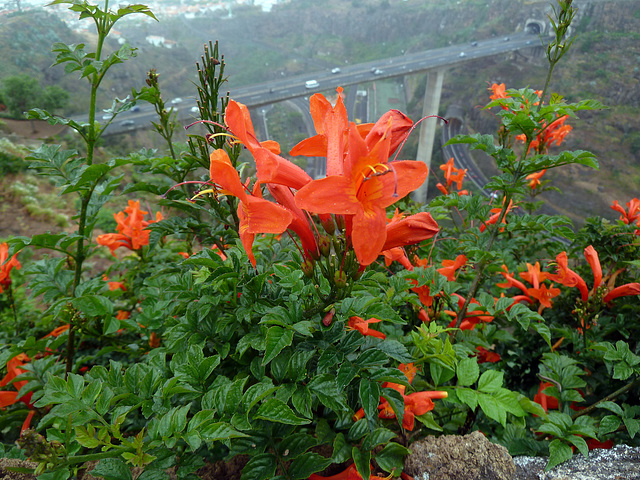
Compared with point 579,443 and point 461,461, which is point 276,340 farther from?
point 579,443

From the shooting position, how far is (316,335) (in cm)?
121

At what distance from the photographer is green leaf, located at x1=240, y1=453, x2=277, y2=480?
1.15 metres

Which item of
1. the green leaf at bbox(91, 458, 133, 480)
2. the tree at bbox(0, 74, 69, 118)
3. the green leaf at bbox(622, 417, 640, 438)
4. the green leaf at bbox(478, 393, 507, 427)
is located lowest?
the green leaf at bbox(622, 417, 640, 438)

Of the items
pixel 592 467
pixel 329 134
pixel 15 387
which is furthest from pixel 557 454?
pixel 15 387

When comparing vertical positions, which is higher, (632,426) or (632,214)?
(632,214)

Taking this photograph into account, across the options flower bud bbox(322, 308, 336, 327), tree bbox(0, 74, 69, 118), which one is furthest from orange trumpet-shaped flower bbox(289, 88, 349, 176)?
tree bbox(0, 74, 69, 118)

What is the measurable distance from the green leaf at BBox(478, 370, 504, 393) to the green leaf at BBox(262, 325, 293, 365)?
1058 millimetres

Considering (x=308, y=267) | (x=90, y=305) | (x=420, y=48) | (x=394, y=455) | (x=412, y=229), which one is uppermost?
(x=420, y=48)

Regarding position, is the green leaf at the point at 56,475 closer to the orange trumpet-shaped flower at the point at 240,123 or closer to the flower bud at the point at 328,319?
the flower bud at the point at 328,319

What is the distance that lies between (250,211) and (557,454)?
1655 millimetres

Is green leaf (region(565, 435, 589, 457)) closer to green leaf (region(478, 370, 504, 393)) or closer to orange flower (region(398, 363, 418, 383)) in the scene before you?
green leaf (region(478, 370, 504, 393))

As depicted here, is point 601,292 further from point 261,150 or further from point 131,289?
point 131,289

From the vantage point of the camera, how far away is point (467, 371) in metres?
1.65

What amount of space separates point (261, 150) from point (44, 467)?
4.06 ft
